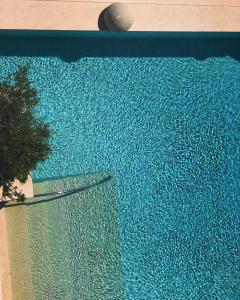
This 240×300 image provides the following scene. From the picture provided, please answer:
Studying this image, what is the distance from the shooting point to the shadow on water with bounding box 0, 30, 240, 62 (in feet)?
29.5

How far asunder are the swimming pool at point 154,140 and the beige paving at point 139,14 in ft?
0.85

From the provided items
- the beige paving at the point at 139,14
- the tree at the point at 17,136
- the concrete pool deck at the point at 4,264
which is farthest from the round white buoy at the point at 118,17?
the concrete pool deck at the point at 4,264

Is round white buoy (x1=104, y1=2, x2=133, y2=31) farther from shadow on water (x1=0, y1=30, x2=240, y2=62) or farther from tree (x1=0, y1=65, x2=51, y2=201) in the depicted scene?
tree (x1=0, y1=65, x2=51, y2=201)

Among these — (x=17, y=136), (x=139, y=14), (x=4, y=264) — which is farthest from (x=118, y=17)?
(x=4, y=264)

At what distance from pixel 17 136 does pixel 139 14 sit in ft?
10.0

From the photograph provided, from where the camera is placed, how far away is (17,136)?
6867mm

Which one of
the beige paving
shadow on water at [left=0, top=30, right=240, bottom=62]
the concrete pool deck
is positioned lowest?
the concrete pool deck

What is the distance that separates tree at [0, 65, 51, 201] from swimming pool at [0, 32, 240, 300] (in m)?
1.73

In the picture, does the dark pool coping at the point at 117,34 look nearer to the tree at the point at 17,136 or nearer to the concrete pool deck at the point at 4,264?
the tree at the point at 17,136

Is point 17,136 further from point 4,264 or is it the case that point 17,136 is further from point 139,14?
point 139,14

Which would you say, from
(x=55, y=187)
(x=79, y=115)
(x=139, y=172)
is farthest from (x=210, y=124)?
(x=55, y=187)

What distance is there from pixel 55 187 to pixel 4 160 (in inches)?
65.8

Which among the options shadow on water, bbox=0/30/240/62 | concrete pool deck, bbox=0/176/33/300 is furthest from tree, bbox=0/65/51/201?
shadow on water, bbox=0/30/240/62

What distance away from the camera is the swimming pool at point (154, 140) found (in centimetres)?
912
